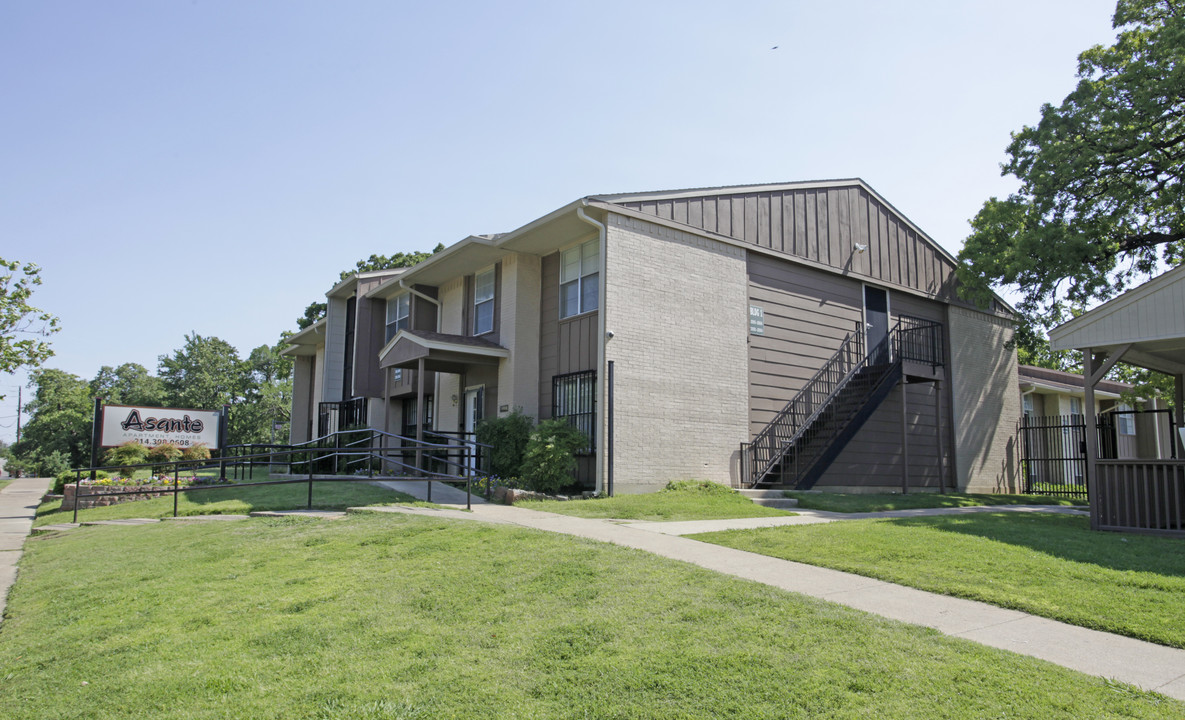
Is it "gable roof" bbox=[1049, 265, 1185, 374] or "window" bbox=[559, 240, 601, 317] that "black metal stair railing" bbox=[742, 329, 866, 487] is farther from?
"gable roof" bbox=[1049, 265, 1185, 374]

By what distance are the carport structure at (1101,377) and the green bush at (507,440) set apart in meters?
8.61

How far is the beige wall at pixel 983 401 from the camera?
20406mm

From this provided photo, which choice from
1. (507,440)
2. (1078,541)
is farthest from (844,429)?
(1078,541)

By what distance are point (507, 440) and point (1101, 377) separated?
30.9ft

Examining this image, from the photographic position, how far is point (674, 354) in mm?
14383

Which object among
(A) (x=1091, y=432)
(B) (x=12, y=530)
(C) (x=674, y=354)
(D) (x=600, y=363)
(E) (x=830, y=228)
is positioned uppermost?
(E) (x=830, y=228)

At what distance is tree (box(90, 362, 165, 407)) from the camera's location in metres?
62.1

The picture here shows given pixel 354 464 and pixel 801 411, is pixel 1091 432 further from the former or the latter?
pixel 354 464

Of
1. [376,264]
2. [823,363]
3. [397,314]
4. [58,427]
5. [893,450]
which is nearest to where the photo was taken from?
[823,363]

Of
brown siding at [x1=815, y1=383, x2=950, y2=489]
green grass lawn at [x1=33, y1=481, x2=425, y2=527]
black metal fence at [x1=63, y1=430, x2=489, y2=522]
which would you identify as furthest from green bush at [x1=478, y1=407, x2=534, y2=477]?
brown siding at [x1=815, y1=383, x2=950, y2=489]

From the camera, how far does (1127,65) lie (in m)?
16.7

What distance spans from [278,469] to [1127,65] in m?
25.0

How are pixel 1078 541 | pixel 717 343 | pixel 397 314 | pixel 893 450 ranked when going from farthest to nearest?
pixel 397 314
pixel 893 450
pixel 717 343
pixel 1078 541

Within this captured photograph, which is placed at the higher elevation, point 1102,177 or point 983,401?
point 1102,177
